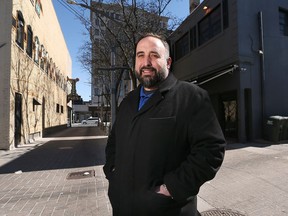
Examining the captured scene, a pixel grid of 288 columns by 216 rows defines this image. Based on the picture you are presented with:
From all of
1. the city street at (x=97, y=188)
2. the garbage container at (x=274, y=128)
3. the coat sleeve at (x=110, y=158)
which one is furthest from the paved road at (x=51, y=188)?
the garbage container at (x=274, y=128)

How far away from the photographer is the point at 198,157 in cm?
184

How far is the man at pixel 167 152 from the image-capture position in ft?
6.03

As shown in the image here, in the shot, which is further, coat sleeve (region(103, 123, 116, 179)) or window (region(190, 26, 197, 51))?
window (region(190, 26, 197, 51))

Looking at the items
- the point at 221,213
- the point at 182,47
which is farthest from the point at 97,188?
the point at 182,47

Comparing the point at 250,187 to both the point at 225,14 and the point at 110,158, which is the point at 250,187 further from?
the point at 225,14

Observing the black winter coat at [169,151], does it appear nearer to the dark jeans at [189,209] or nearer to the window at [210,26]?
the dark jeans at [189,209]

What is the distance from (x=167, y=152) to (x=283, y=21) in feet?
49.2

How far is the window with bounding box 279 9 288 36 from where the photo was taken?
14.2 meters

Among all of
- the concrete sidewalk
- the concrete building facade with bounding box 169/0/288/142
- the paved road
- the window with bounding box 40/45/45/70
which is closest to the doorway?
the concrete building facade with bounding box 169/0/288/142

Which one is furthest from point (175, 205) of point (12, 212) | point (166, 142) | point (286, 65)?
point (286, 65)

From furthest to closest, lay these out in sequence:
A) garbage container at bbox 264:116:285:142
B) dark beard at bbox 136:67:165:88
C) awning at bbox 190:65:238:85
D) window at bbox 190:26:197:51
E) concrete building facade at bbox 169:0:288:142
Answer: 1. window at bbox 190:26:197:51
2. concrete building facade at bbox 169:0:288:142
3. awning at bbox 190:65:238:85
4. garbage container at bbox 264:116:285:142
5. dark beard at bbox 136:67:165:88

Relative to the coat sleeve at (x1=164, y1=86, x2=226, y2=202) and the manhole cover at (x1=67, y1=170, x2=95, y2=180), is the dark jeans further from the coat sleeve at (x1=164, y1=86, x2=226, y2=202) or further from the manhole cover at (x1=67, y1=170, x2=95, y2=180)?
the manhole cover at (x1=67, y1=170, x2=95, y2=180)

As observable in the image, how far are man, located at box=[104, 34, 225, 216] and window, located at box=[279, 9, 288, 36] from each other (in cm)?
1433

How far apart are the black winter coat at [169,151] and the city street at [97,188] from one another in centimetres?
290
